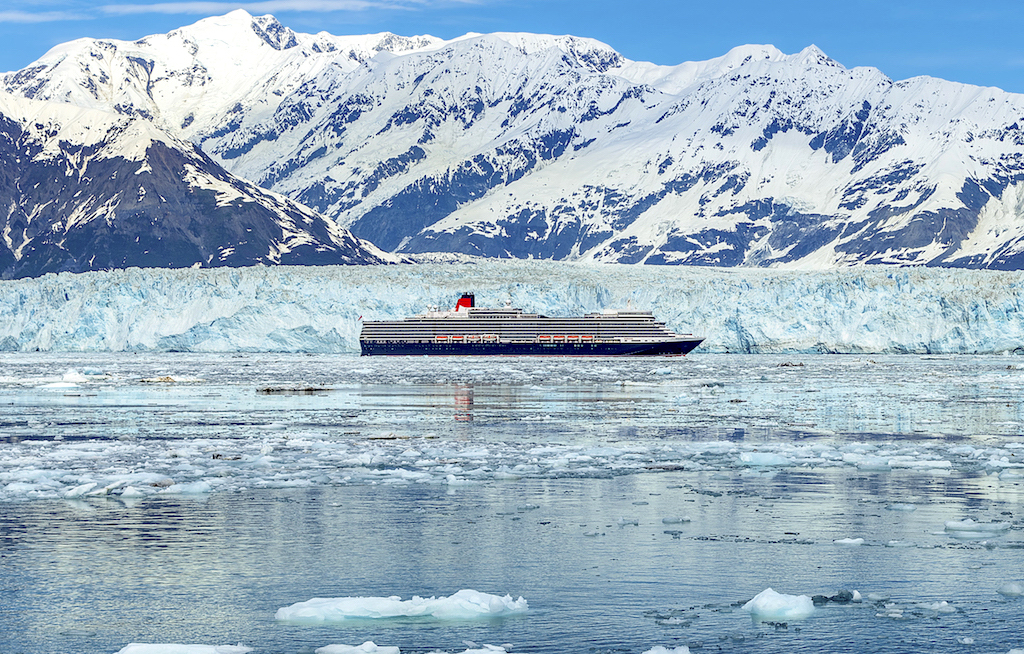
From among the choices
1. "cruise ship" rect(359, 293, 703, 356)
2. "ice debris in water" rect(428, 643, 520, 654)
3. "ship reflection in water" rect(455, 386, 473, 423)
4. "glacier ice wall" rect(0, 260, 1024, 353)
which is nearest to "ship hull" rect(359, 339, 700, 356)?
"cruise ship" rect(359, 293, 703, 356)

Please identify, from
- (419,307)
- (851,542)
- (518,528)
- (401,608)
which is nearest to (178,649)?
(401,608)

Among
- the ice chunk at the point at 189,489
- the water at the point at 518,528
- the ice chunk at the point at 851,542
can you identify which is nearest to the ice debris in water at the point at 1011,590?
the water at the point at 518,528

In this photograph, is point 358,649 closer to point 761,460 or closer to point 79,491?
point 79,491

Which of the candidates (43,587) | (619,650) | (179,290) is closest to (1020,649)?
(619,650)

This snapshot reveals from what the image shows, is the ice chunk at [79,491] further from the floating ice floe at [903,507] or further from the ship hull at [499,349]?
the ship hull at [499,349]

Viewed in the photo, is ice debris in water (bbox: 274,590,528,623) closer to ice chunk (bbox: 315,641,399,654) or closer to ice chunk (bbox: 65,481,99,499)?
ice chunk (bbox: 315,641,399,654)

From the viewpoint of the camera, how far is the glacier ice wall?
70250mm

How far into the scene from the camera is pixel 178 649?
8070mm

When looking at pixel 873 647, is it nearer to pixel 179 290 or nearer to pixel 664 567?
pixel 664 567

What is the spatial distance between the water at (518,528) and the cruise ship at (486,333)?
69.0 m

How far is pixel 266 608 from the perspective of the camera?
920 centimetres

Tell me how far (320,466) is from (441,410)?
11833 mm

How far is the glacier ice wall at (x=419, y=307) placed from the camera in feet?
230

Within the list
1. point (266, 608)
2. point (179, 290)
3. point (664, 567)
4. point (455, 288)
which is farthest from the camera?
point (455, 288)
